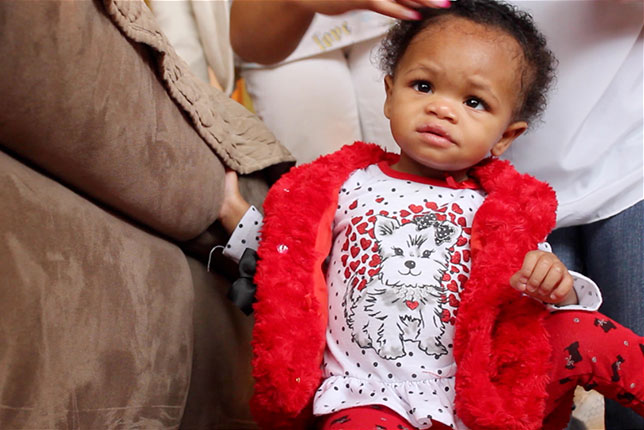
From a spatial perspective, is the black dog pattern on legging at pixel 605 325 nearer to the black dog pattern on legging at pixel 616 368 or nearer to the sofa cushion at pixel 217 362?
the black dog pattern on legging at pixel 616 368

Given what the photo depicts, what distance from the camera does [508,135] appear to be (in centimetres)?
99

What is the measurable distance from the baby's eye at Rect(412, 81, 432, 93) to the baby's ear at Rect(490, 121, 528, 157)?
149 mm

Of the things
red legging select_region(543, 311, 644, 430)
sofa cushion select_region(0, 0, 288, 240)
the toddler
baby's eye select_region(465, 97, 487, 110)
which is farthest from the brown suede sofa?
red legging select_region(543, 311, 644, 430)

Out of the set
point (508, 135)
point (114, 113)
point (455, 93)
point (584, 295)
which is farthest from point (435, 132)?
point (114, 113)

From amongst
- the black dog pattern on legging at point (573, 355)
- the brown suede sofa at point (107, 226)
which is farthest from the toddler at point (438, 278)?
the brown suede sofa at point (107, 226)

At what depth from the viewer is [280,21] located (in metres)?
1.03

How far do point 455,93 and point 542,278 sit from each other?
0.29 metres

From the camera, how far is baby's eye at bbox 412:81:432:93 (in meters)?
0.91

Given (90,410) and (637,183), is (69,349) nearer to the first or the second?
(90,410)

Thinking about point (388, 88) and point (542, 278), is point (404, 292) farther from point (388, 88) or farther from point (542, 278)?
point (388, 88)

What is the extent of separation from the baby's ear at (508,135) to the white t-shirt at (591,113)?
0.10m

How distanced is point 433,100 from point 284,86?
45cm

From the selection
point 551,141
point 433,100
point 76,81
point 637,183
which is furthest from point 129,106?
point 637,183

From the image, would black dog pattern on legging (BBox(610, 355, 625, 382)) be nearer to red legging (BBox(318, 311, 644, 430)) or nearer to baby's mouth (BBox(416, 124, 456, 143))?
red legging (BBox(318, 311, 644, 430))
